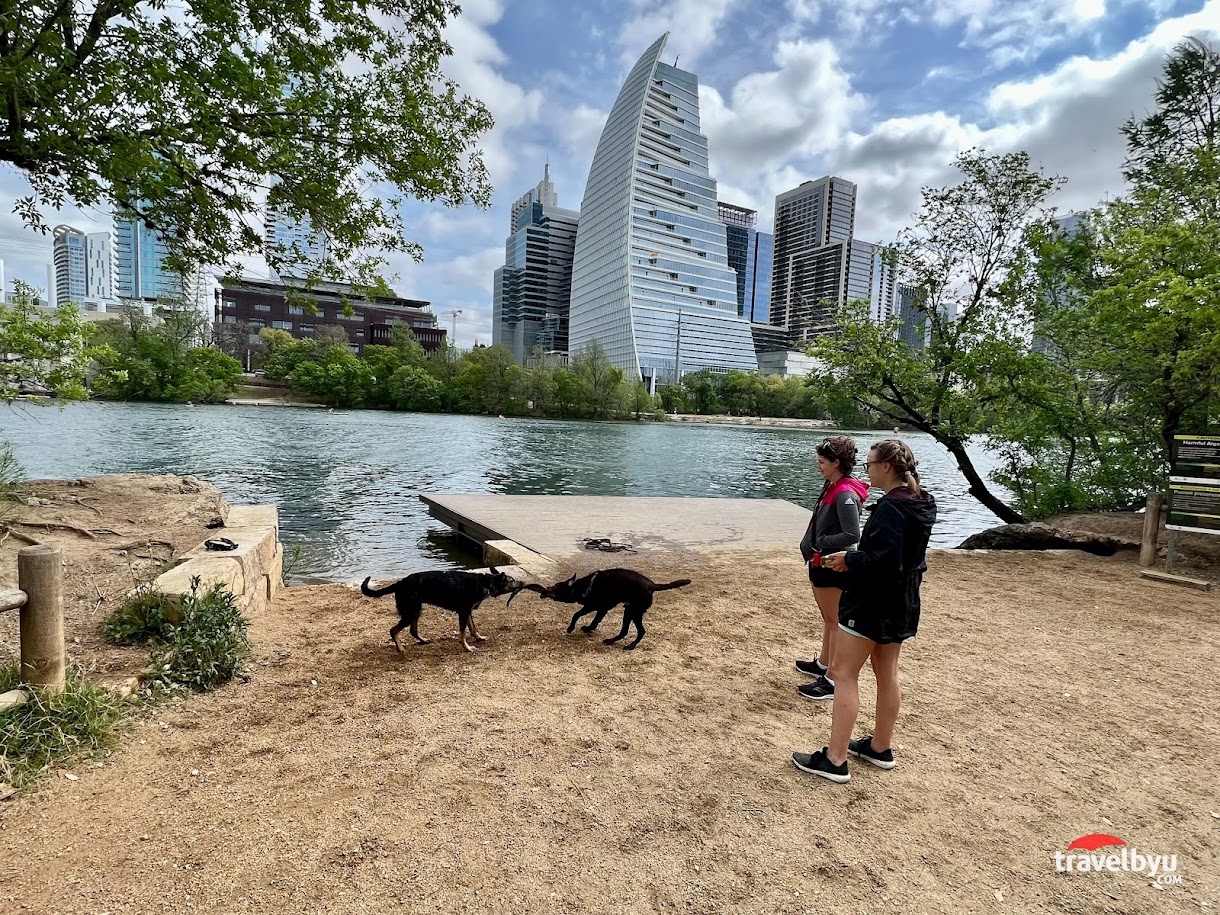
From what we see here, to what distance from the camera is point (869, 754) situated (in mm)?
3254

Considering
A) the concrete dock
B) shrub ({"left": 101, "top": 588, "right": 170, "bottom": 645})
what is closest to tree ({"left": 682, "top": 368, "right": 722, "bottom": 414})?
the concrete dock

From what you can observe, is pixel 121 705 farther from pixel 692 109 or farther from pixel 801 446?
pixel 692 109

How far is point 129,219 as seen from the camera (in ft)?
21.4

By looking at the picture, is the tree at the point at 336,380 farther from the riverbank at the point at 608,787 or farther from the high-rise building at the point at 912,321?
the riverbank at the point at 608,787

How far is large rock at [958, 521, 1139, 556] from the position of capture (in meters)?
9.43

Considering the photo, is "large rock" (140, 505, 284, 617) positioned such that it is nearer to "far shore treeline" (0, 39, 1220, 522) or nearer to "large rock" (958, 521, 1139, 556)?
"far shore treeline" (0, 39, 1220, 522)

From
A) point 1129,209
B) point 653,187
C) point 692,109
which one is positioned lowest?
point 1129,209

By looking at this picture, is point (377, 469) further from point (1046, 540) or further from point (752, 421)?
point (752, 421)

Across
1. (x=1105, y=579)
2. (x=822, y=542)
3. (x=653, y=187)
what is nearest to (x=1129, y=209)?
(x=1105, y=579)

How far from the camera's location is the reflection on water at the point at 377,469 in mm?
12016

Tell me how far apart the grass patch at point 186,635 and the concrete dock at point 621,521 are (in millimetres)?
4451

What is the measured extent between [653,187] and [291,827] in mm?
134652

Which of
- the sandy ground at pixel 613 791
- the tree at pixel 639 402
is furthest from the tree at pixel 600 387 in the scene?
the sandy ground at pixel 613 791

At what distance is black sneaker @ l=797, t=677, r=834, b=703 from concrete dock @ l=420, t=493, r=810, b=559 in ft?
14.9
